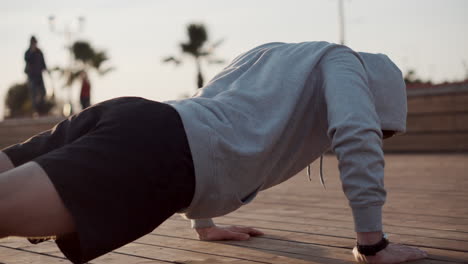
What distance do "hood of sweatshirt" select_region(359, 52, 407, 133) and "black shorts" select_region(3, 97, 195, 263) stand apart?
710 mm

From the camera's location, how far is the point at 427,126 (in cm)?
824

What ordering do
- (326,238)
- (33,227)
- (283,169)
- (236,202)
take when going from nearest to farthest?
(33,227) → (236,202) → (283,169) → (326,238)

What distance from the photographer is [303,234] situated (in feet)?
8.95

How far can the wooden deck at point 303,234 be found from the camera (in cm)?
233

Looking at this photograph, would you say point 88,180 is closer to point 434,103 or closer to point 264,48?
point 264,48

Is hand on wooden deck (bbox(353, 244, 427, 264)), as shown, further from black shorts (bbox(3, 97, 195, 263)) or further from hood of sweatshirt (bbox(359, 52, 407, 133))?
black shorts (bbox(3, 97, 195, 263))

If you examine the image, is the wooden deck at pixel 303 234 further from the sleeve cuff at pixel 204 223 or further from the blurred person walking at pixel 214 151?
the blurred person walking at pixel 214 151

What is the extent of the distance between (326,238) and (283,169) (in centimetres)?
64


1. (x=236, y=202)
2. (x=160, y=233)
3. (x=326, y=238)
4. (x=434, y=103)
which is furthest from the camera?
(x=434, y=103)

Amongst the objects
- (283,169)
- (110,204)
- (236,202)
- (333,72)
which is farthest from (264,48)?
(110,204)

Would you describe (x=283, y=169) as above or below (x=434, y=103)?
above

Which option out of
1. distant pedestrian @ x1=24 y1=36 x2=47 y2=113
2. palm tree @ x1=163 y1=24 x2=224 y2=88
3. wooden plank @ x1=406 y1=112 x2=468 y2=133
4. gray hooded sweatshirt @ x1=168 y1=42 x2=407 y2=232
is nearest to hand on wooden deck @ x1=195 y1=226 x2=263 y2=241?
gray hooded sweatshirt @ x1=168 y1=42 x2=407 y2=232

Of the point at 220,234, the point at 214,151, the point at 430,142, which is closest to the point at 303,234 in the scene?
the point at 220,234

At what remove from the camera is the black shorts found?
1587 mm
